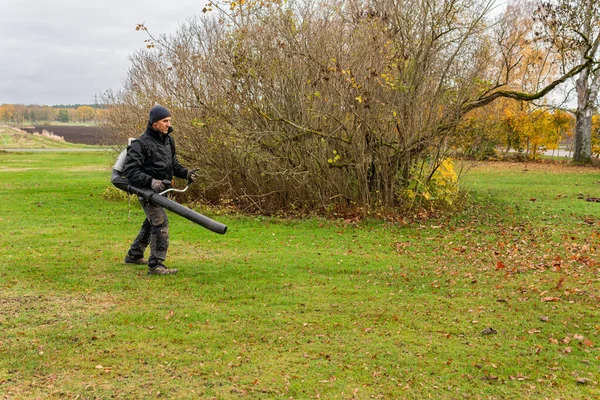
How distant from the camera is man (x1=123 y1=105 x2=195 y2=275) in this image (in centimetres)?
725

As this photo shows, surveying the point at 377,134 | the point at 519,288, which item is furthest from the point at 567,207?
the point at 519,288

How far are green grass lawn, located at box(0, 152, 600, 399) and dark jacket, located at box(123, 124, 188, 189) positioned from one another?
132 cm

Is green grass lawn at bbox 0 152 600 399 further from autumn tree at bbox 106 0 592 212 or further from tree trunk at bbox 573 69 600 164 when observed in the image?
tree trunk at bbox 573 69 600 164

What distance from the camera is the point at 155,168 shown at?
7500 millimetres

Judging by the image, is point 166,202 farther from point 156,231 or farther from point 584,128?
point 584,128

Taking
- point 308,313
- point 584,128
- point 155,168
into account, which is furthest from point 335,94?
point 584,128

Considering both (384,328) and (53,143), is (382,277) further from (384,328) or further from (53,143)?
(53,143)

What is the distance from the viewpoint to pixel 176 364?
4898 mm

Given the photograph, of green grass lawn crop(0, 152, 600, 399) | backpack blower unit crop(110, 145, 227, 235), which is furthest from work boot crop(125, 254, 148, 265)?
backpack blower unit crop(110, 145, 227, 235)

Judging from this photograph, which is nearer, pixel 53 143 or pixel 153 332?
pixel 153 332

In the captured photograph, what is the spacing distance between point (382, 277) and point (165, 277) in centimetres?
287

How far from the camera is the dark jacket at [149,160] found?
23.8ft

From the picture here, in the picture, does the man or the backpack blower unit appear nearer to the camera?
the backpack blower unit

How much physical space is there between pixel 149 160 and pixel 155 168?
5.0 inches
